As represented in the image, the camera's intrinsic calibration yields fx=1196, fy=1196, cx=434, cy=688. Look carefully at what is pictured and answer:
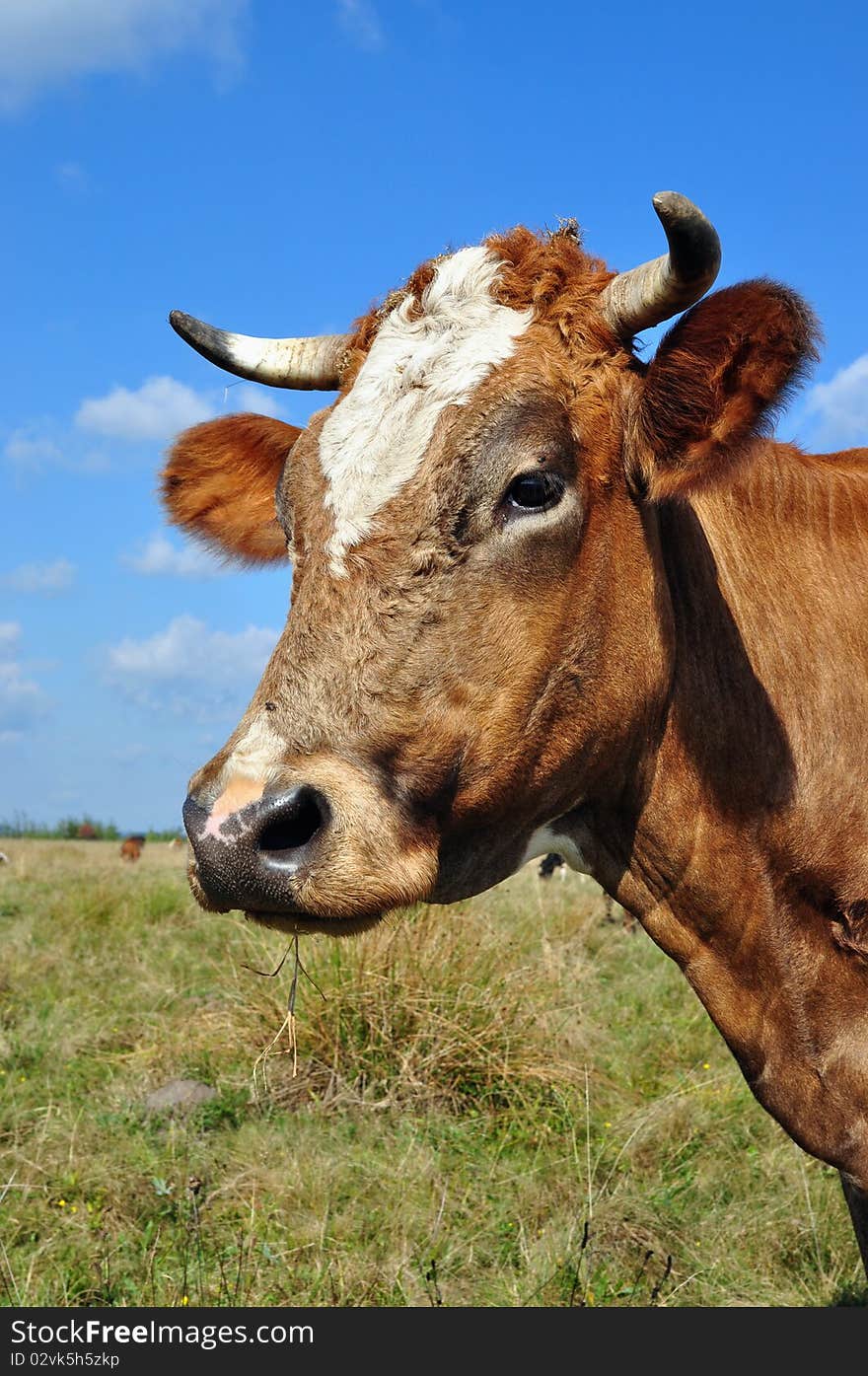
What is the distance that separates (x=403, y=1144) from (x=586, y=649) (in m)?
3.93

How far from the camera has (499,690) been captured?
9.31ft

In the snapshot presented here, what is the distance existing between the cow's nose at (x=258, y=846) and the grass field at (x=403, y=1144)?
169cm

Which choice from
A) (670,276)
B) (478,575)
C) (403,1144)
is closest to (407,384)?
(478,575)

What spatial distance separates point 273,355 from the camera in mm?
3896

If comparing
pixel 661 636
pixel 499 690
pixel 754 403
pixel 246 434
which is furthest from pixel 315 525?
pixel 246 434

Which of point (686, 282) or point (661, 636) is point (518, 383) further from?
point (661, 636)

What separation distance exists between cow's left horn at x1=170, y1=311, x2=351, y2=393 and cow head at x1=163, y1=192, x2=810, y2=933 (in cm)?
41

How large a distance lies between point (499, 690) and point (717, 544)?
1.06 metres

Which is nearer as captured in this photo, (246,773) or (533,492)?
(246,773)

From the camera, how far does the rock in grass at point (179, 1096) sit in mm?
6531

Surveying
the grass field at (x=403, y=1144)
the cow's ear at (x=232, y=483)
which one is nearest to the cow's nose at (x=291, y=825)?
the grass field at (x=403, y=1144)

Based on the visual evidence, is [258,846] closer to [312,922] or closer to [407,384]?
[312,922]

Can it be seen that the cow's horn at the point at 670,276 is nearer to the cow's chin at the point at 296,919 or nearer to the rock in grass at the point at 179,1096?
the cow's chin at the point at 296,919
